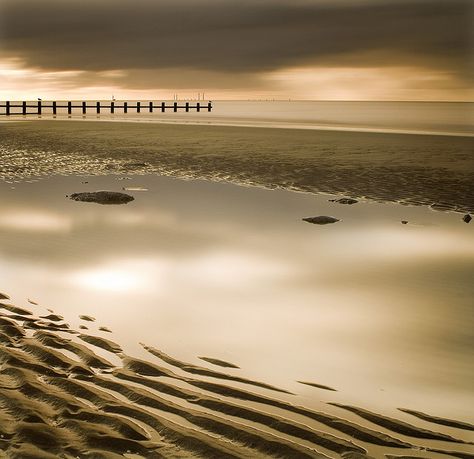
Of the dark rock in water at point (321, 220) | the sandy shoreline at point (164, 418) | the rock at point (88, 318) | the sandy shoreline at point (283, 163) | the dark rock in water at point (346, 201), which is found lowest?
the rock at point (88, 318)

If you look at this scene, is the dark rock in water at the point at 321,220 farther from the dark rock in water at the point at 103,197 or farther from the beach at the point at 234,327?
the dark rock in water at the point at 103,197

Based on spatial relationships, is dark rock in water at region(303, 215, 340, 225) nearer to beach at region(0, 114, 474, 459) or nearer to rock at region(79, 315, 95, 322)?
beach at region(0, 114, 474, 459)

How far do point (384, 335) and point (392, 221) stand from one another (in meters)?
6.41

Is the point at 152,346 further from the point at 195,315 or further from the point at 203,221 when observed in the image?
the point at 203,221

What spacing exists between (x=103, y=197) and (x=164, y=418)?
10.1m

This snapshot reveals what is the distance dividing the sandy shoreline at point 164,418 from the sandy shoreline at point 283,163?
10552 millimetres

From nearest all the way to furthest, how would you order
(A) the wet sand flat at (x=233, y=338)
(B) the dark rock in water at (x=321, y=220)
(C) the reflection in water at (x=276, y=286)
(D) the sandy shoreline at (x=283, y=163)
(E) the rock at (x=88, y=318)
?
1. (A) the wet sand flat at (x=233, y=338)
2. (C) the reflection in water at (x=276, y=286)
3. (E) the rock at (x=88, y=318)
4. (B) the dark rock in water at (x=321, y=220)
5. (D) the sandy shoreline at (x=283, y=163)

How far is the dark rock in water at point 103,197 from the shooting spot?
527 inches

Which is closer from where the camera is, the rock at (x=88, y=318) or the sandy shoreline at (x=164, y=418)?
the sandy shoreline at (x=164, y=418)

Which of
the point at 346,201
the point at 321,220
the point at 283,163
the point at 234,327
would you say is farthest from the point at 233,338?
the point at 283,163

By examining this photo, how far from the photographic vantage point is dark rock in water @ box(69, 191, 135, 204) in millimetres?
13398

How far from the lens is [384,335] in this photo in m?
5.94

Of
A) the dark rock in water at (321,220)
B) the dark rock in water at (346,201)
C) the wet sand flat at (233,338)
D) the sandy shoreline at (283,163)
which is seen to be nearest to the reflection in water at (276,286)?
the wet sand flat at (233,338)

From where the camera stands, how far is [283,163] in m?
22.4
